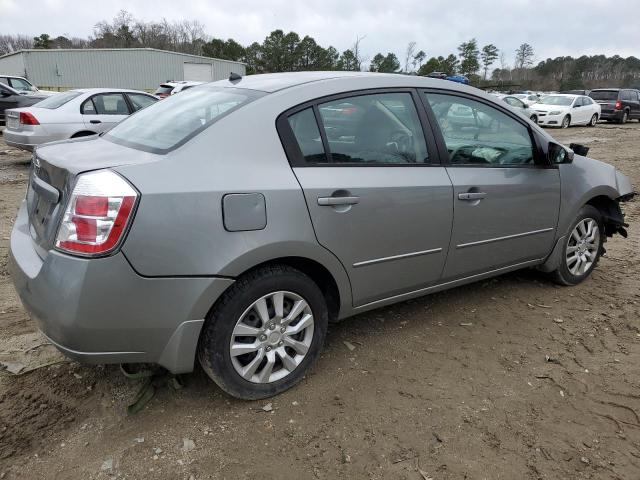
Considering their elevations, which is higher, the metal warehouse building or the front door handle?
the metal warehouse building

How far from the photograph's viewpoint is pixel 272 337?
8.61 ft

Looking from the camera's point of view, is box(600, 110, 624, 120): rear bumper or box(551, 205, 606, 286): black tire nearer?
box(551, 205, 606, 286): black tire

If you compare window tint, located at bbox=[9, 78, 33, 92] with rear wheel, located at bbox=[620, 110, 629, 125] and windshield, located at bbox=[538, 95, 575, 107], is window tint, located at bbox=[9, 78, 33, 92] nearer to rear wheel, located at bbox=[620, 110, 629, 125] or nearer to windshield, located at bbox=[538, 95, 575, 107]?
windshield, located at bbox=[538, 95, 575, 107]

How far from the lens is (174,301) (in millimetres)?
2242

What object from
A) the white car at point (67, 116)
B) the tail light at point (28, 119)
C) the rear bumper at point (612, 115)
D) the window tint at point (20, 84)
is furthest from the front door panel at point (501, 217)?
the rear bumper at point (612, 115)

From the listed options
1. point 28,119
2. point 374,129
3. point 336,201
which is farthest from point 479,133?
point 28,119

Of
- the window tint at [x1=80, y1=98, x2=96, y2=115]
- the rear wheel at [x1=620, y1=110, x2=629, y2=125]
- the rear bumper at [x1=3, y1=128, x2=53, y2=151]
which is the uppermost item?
the window tint at [x1=80, y1=98, x2=96, y2=115]

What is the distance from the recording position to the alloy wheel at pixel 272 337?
2.52 metres

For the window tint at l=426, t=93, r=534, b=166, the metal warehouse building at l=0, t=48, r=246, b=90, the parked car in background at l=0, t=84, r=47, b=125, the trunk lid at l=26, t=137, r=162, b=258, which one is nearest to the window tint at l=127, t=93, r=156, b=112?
the parked car in background at l=0, t=84, r=47, b=125

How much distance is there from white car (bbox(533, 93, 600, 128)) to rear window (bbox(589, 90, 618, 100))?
382cm

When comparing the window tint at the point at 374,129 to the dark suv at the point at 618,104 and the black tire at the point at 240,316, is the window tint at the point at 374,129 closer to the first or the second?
the black tire at the point at 240,316

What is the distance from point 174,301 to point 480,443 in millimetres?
1593

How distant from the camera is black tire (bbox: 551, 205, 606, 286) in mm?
4125

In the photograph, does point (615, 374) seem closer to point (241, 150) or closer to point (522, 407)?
point (522, 407)
